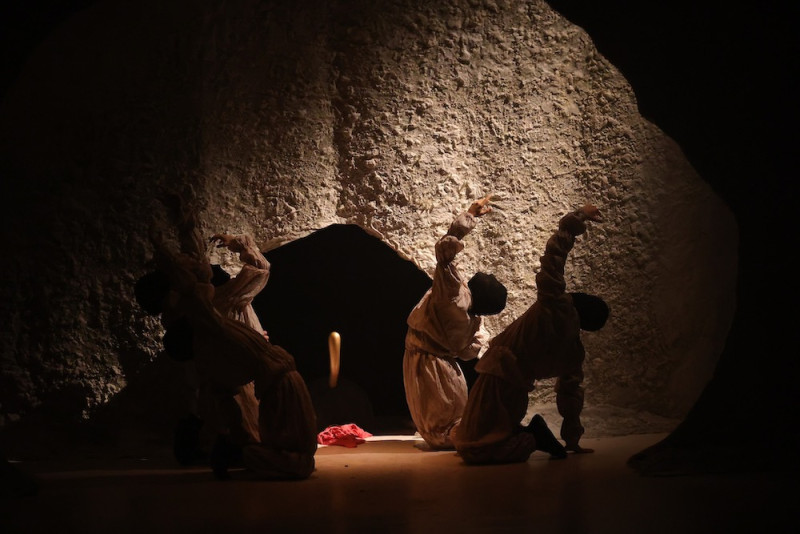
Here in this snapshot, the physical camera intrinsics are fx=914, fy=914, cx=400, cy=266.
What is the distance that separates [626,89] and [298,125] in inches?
107

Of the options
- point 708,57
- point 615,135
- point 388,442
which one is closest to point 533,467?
point 388,442

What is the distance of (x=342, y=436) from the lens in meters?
6.72

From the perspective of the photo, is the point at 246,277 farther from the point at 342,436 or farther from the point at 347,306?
the point at 347,306

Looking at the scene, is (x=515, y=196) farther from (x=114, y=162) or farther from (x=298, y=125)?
(x=114, y=162)

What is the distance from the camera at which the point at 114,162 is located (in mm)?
6809

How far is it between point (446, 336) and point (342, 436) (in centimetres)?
110

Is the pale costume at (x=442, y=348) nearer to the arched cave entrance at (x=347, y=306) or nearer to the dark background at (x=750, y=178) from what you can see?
the dark background at (x=750, y=178)

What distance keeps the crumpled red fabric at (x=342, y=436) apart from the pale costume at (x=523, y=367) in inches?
54.0

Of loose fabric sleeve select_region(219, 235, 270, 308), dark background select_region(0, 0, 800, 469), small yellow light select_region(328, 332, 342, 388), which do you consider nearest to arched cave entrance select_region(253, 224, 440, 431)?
small yellow light select_region(328, 332, 342, 388)

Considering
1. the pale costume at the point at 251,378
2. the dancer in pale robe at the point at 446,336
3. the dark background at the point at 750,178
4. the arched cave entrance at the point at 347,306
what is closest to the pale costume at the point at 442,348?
the dancer in pale robe at the point at 446,336

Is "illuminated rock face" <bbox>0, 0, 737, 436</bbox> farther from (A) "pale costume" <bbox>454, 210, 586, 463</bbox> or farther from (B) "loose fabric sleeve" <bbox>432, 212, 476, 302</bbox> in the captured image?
(A) "pale costume" <bbox>454, 210, 586, 463</bbox>

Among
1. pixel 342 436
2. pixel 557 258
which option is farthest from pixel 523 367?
pixel 342 436

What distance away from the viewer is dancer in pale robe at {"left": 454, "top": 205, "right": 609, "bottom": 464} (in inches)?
214

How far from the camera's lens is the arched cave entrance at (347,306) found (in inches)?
351
